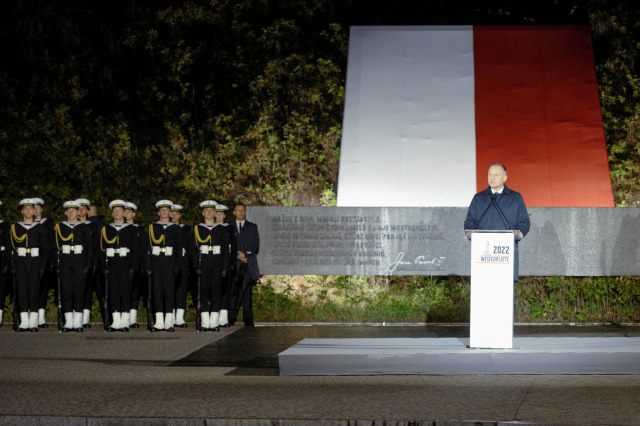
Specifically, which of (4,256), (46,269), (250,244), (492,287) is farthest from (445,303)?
(4,256)

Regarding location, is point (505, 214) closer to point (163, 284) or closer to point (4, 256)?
point (163, 284)

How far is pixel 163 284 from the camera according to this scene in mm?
12898

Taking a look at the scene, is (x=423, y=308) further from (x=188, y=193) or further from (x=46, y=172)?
(x=46, y=172)

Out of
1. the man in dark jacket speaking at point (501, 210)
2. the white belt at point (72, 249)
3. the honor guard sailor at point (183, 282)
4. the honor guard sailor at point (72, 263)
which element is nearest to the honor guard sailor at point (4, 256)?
the honor guard sailor at point (72, 263)

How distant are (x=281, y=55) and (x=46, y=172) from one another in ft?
19.3

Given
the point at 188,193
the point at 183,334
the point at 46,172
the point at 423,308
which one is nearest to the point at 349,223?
the point at 423,308

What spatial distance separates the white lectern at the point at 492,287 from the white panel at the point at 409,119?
6218 mm

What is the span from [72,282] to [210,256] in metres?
1.89

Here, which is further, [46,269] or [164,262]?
[46,269]

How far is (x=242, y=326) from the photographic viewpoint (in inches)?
513

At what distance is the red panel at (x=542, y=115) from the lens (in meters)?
Result: 14.6

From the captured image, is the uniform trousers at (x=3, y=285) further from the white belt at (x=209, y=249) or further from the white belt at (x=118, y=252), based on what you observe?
the white belt at (x=209, y=249)
